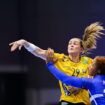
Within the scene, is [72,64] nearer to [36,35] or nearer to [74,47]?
[74,47]

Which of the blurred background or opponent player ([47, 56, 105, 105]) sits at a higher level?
the blurred background

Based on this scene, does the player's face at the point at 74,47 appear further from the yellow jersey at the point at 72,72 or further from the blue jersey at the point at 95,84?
the blue jersey at the point at 95,84

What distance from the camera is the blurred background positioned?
4.70m

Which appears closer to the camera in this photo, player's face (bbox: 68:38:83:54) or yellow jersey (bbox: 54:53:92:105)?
yellow jersey (bbox: 54:53:92:105)

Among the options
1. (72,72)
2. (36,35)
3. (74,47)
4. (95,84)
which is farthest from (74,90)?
(36,35)

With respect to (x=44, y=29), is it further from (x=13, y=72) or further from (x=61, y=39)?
(x=13, y=72)

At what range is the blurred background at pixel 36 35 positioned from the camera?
4703mm

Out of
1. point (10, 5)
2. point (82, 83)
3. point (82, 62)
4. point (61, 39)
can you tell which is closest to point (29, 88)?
point (61, 39)

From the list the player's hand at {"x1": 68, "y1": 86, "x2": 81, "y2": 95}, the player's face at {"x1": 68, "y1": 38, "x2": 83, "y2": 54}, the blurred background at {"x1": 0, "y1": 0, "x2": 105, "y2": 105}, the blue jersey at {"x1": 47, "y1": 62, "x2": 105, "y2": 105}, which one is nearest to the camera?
the blue jersey at {"x1": 47, "y1": 62, "x2": 105, "y2": 105}

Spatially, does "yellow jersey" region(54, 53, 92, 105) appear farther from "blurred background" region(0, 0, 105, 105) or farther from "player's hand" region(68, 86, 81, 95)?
"blurred background" region(0, 0, 105, 105)

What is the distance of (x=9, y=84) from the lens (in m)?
4.73

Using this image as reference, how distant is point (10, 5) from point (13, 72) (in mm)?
772

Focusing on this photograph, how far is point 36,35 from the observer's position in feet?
15.5

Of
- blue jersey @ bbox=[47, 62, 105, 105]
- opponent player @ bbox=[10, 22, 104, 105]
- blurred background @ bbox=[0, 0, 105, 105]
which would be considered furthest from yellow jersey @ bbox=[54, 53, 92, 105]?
blurred background @ bbox=[0, 0, 105, 105]
